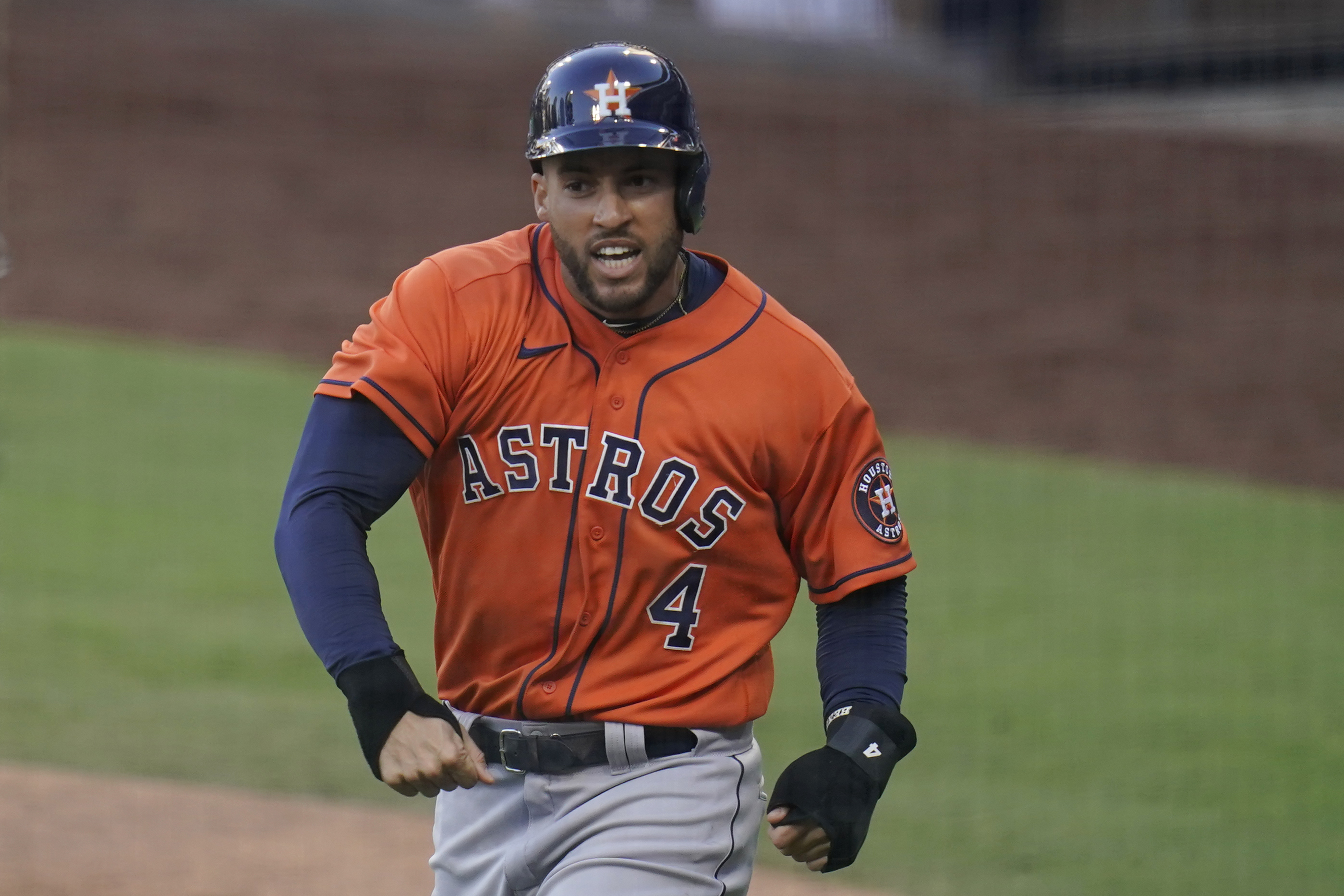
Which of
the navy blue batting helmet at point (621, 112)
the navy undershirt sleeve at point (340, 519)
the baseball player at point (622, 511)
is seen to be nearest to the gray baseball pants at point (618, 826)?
the baseball player at point (622, 511)

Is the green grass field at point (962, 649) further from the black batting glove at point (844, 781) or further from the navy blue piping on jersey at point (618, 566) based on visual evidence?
the navy blue piping on jersey at point (618, 566)

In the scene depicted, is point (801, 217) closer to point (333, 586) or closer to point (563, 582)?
point (563, 582)

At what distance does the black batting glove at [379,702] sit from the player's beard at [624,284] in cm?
68

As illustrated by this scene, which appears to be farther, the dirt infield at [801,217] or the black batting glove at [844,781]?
the dirt infield at [801,217]

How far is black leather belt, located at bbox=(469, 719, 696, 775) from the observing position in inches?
110

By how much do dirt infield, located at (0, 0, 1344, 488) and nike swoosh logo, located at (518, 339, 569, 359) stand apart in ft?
33.4

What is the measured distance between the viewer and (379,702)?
2.50 m

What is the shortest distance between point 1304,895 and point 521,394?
144 inches

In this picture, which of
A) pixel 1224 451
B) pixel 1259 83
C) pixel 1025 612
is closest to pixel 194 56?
pixel 1259 83

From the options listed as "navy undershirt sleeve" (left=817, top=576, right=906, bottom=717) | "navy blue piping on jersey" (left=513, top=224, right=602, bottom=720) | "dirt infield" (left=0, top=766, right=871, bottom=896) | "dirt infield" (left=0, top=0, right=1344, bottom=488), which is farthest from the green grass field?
"navy blue piping on jersey" (left=513, top=224, right=602, bottom=720)

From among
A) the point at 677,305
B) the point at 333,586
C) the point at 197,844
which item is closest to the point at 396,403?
the point at 333,586

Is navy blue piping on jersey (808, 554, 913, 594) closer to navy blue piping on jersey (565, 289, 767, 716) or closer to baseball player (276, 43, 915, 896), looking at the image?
baseball player (276, 43, 915, 896)

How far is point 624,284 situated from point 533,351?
18 cm

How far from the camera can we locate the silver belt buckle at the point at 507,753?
2826 mm
